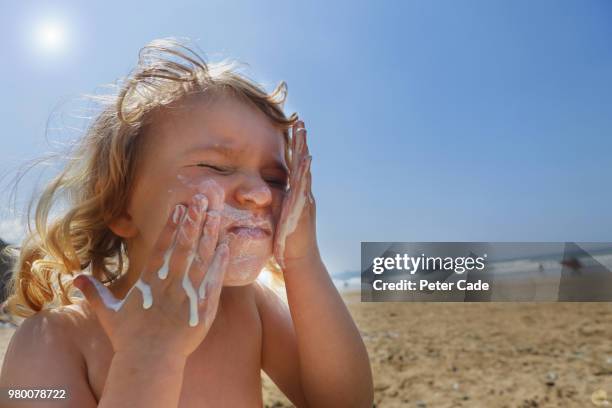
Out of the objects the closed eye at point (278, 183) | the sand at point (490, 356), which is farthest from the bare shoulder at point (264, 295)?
the sand at point (490, 356)

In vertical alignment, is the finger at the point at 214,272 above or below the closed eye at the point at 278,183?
below

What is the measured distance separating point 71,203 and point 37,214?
20 centimetres

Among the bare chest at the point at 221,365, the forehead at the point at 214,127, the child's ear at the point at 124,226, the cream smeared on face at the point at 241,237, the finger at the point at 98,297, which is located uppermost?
the forehead at the point at 214,127

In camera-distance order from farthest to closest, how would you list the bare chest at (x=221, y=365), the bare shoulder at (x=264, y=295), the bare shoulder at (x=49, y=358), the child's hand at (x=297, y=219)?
the bare shoulder at (x=264, y=295)
the child's hand at (x=297, y=219)
the bare chest at (x=221, y=365)
the bare shoulder at (x=49, y=358)

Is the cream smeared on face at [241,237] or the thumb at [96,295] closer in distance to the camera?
the thumb at [96,295]

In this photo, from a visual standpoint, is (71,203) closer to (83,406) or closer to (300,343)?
(83,406)

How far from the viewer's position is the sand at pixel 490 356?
452cm

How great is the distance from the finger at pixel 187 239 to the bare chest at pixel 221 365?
540 mm

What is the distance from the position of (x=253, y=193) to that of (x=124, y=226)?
26.4 inches

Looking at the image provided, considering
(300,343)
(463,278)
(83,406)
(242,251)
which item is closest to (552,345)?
(463,278)

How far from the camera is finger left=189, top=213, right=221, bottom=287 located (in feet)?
5.19

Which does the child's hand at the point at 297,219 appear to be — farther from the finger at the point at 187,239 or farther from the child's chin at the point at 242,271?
the finger at the point at 187,239

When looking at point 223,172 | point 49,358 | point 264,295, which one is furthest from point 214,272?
Answer: point 264,295

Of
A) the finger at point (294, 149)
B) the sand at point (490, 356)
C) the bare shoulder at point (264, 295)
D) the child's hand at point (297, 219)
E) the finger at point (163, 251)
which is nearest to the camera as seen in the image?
the finger at point (163, 251)
